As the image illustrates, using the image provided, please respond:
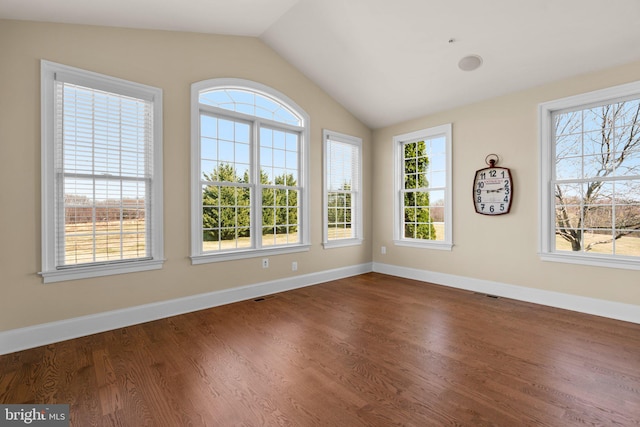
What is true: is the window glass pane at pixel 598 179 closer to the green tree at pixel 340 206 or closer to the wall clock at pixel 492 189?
the wall clock at pixel 492 189

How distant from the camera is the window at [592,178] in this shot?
130 inches

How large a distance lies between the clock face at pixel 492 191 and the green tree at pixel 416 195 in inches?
32.9

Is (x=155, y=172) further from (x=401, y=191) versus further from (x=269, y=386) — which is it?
(x=401, y=191)

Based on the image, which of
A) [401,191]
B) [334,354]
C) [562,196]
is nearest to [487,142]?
[562,196]

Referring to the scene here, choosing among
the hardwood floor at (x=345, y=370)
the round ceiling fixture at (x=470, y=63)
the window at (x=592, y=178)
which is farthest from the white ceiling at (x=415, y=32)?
the hardwood floor at (x=345, y=370)

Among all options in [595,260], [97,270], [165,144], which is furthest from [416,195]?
[97,270]

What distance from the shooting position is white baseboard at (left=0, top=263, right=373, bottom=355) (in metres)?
2.61

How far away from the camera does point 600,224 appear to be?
11.4 feet

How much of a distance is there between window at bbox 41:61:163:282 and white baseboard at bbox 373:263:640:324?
3.75 m

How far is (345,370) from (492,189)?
3202 millimetres

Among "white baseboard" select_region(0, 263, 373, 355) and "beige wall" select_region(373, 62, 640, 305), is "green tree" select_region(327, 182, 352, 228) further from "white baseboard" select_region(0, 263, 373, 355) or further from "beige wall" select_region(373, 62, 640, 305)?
"beige wall" select_region(373, 62, 640, 305)

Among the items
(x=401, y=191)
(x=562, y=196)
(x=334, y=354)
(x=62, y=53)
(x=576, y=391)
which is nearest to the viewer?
(x=576, y=391)

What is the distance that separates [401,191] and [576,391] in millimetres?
3690

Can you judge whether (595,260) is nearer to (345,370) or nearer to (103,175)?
(345,370)
